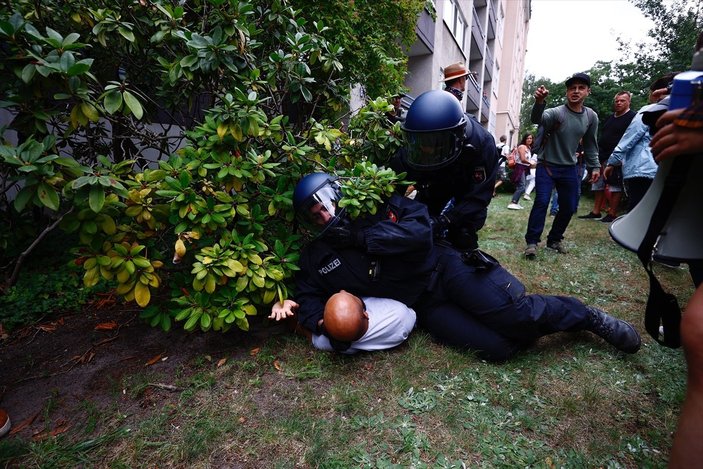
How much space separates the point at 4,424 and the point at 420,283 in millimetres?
2425

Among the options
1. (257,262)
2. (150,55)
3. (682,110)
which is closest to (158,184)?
(257,262)

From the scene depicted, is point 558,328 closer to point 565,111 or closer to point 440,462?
point 440,462

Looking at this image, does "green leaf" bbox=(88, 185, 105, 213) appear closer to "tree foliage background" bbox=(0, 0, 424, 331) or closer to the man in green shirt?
"tree foliage background" bbox=(0, 0, 424, 331)

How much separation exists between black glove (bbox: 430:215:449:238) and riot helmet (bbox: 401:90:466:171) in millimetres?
476

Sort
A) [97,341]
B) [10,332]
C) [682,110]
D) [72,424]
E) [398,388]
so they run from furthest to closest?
[10,332] → [97,341] → [398,388] → [72,424] → [682,110]

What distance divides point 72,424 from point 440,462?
73.0 inches

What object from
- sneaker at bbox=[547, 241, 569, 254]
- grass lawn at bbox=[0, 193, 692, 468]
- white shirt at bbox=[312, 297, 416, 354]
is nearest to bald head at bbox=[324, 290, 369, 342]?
white shirt at bbox=[312, 297, 416, 354]

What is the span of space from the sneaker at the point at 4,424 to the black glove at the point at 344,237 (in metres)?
1.91

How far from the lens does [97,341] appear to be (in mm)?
2566

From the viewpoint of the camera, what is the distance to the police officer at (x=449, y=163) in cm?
250

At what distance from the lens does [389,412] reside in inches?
75.0

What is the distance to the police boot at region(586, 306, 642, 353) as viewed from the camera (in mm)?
2307

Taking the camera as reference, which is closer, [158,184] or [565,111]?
[158,184]

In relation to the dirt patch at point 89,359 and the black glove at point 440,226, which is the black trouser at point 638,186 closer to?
the black glove at point 440,226
